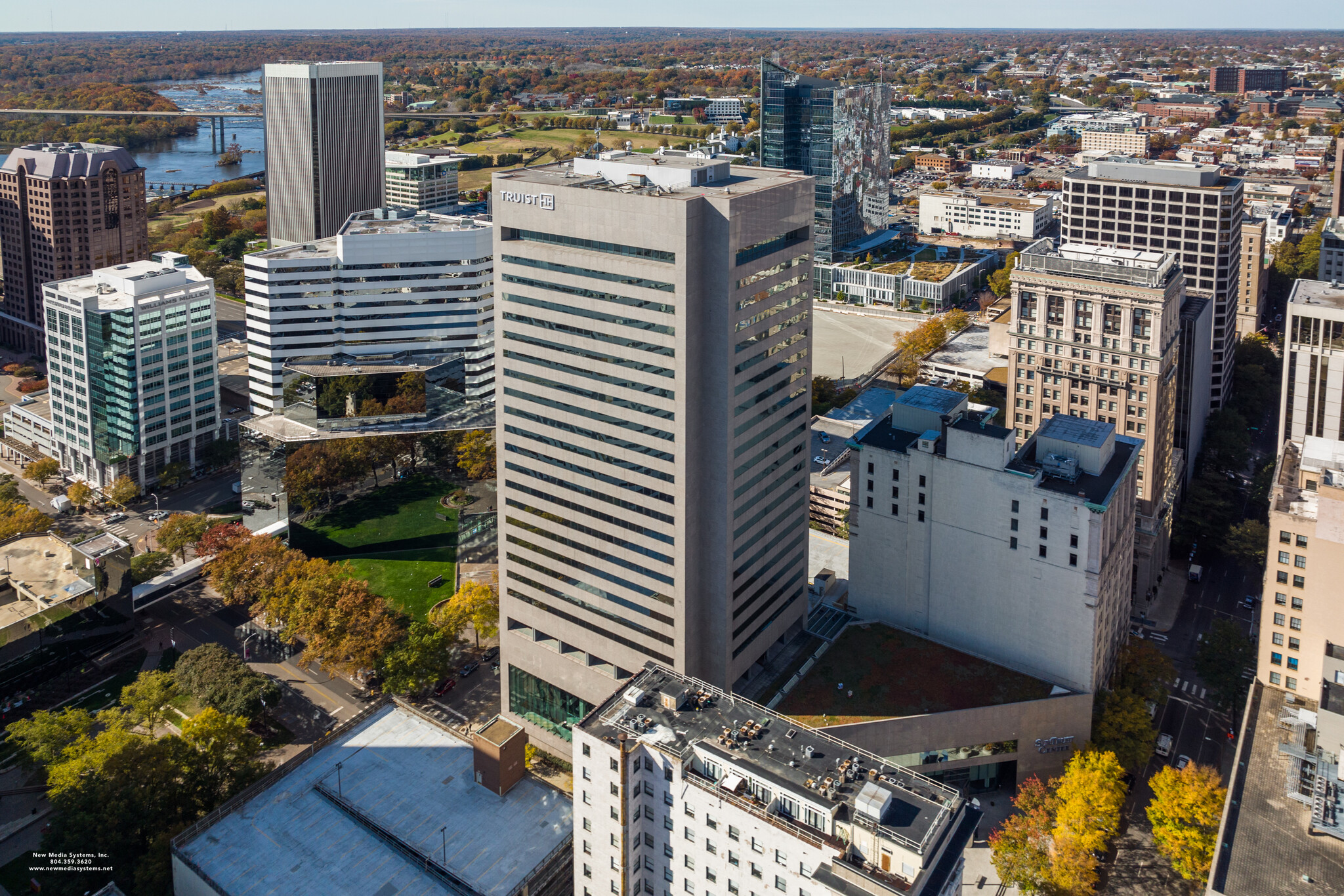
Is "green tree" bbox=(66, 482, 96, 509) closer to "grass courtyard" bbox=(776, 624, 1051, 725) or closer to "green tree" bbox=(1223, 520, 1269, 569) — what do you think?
"grass courtyard" bbox=(776, 624, 1051, 725)

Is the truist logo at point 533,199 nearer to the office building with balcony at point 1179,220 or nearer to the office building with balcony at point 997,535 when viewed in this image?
the office building with balcony at point 997,535

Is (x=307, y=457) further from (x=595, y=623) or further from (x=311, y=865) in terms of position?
(x=311, y=865)

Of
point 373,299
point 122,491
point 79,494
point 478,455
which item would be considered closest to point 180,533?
point 122,491

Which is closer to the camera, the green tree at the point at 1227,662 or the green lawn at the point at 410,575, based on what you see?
the green tree at the point at 1227,662

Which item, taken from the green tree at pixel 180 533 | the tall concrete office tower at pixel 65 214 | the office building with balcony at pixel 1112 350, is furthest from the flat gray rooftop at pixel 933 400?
the tall concrete office tower at pixel 65 214

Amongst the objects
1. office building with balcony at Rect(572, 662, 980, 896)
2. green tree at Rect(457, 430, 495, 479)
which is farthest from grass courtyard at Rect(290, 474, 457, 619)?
office building with balcony at Rect(572, 662, 980, 896)

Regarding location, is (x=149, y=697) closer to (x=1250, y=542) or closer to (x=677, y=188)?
(x=677, y=188)

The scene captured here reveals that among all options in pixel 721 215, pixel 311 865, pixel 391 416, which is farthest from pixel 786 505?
pixel 391 416
